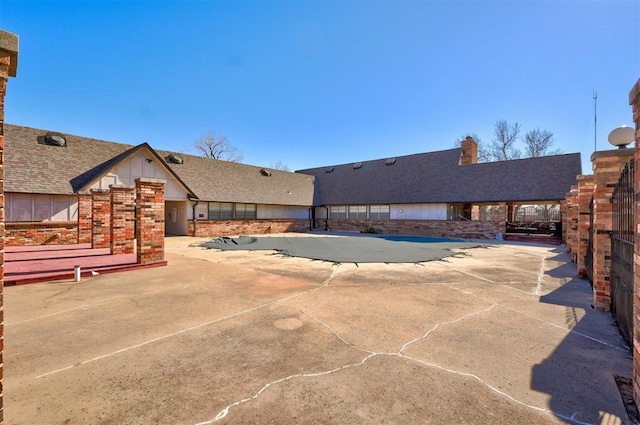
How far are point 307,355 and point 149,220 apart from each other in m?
7.56

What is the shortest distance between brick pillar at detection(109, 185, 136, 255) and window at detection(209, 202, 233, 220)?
1124 cm

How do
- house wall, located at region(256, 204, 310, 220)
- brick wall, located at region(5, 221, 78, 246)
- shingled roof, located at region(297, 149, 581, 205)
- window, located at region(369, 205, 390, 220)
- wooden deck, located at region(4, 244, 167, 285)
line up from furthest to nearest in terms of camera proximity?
window, located at region(369, 205, 390, 220) → house wall, located at region(256, 204, 310, 220) → shingled roof, located at region(297, 149, 581, 205) → brick wall, located at region(5, 221, 78, 246) → wooden deck, located at region(4, 244, 167, 285)

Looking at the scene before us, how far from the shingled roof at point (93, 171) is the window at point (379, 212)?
688 cm

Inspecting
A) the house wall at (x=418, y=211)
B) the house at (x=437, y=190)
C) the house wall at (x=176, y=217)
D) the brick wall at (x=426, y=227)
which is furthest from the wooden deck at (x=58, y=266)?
the house wall at (x=418, y=211)

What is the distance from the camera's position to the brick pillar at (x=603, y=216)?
5.03 meters

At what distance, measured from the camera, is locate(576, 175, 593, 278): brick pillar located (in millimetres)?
7691

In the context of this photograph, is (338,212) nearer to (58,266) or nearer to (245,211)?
(245,211)

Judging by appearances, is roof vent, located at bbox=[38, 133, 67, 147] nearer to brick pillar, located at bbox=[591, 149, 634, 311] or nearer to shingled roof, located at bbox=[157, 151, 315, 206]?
shingled roof, located at bbox=[157, 151, 315, 206]

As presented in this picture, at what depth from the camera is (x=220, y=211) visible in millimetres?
22797

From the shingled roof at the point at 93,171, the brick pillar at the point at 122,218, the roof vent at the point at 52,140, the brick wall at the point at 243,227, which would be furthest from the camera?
the brick wall at the point at 243,227

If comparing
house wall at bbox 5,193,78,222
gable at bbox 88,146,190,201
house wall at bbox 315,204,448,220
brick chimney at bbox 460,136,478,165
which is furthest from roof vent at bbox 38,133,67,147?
brick chimney at bbox 460,136,478,165

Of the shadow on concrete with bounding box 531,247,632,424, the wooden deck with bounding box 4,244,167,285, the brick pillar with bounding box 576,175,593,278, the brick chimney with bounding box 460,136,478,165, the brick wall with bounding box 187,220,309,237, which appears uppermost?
the brick chimney with bounding box 460,136,478,165

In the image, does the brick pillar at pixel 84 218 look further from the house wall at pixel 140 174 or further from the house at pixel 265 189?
the house wall at pixel 140 174

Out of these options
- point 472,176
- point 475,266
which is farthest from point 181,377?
point 472,176
